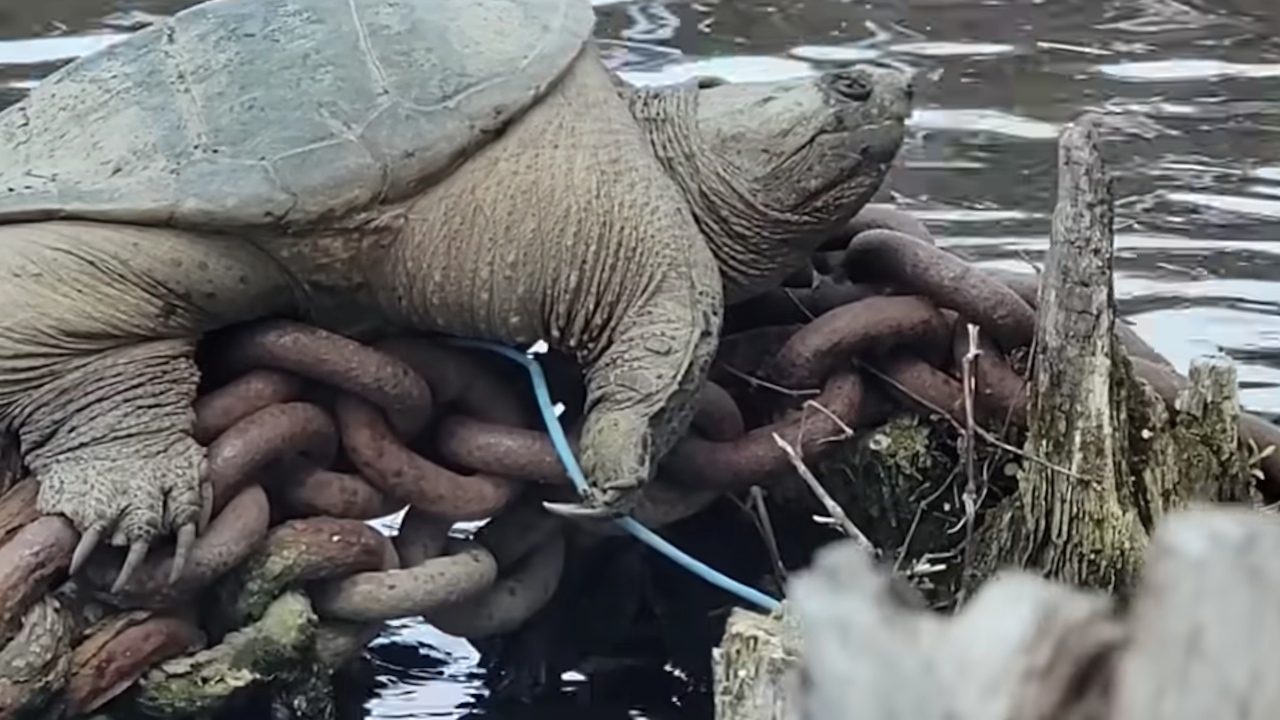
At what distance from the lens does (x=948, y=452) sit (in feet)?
9.21

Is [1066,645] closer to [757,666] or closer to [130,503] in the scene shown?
[757,666]

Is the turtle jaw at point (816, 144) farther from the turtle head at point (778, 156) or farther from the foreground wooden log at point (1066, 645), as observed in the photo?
the foreground wooden log at point (1066, 645)

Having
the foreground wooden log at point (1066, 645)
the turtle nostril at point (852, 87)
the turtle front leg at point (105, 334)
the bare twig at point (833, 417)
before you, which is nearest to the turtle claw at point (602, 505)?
the bare twig at point (833, 417)

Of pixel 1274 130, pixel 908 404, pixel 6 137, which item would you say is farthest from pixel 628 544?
pixel 1274 130

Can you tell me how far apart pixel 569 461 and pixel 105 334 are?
0.59 m

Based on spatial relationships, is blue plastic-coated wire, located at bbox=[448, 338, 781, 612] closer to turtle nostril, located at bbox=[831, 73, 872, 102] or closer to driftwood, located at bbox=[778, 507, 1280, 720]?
turtle nostril, located at bbox=[831, 73, 872, 102]

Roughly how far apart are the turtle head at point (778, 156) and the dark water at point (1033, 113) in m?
0.70

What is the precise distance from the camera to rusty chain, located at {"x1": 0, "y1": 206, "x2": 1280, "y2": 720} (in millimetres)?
2363

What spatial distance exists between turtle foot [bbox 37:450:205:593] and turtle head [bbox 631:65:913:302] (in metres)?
0.79

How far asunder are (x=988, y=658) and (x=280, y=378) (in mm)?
1852

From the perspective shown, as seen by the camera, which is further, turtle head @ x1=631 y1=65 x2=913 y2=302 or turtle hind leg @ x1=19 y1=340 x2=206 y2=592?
turtle head @ x1=631 y1=65 x2=913 y2=302

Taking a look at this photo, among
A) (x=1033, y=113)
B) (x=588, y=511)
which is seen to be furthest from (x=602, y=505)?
(x=1033, y=113)

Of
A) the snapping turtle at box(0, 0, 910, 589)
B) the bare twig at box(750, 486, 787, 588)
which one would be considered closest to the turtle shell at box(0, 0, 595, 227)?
the snapping turtle at box(0, 0, 910, 589)

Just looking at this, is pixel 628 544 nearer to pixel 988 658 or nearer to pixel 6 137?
pixel 6 137
